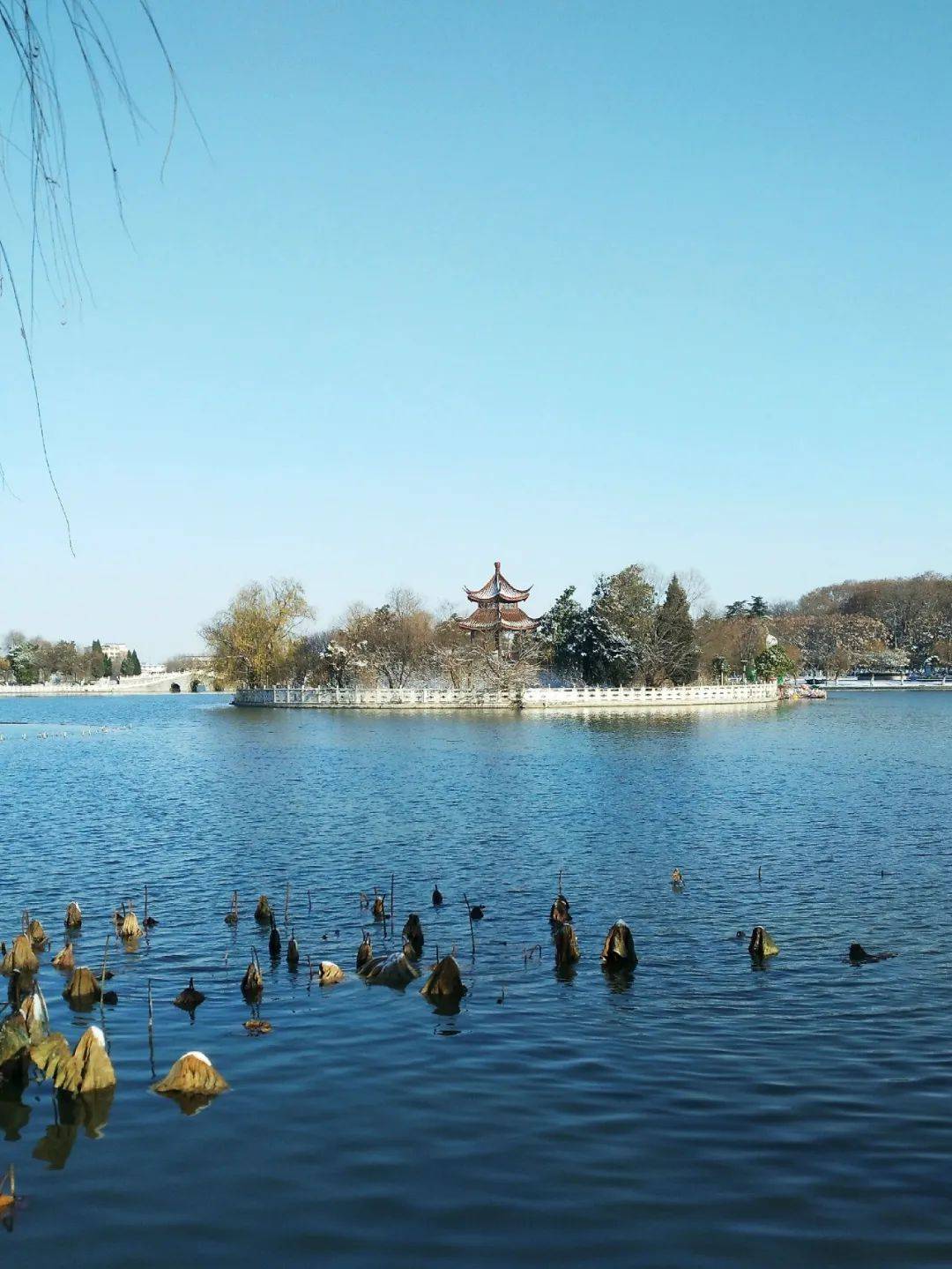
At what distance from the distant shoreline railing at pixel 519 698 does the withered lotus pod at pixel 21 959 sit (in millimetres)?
74352

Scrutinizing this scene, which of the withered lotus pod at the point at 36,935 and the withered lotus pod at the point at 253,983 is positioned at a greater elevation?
the withered lotus pod at the point at 36,935

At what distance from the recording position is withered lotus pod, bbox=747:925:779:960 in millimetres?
15016

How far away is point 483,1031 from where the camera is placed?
12.3 m

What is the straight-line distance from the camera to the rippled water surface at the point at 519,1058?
312 inches

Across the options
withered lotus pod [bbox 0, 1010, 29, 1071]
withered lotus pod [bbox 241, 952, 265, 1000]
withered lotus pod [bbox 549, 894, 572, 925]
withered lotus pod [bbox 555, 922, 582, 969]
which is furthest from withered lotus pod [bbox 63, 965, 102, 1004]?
withered lotus pod [bbox 549, 894, 572, 925]

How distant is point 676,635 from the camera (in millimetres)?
95188

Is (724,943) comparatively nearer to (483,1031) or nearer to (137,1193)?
(483,1031)

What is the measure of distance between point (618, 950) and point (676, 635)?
82.1 metres

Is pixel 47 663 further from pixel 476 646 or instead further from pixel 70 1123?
pixel 70 1123

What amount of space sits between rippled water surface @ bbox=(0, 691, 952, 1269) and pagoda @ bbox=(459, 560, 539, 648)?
6914 centimetres

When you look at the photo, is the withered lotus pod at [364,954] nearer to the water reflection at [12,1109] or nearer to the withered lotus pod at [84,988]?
the withered lotus pod at [84,988]

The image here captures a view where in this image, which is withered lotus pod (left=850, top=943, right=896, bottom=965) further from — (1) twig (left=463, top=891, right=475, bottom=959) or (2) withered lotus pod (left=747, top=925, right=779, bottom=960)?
(1) twig (left=463, top=891, right=475, bottom=959)

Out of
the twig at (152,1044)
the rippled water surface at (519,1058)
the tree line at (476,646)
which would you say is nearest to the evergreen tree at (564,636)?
the tree line at (476,646)

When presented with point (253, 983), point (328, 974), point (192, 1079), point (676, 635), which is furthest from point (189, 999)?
point (676, 635)
